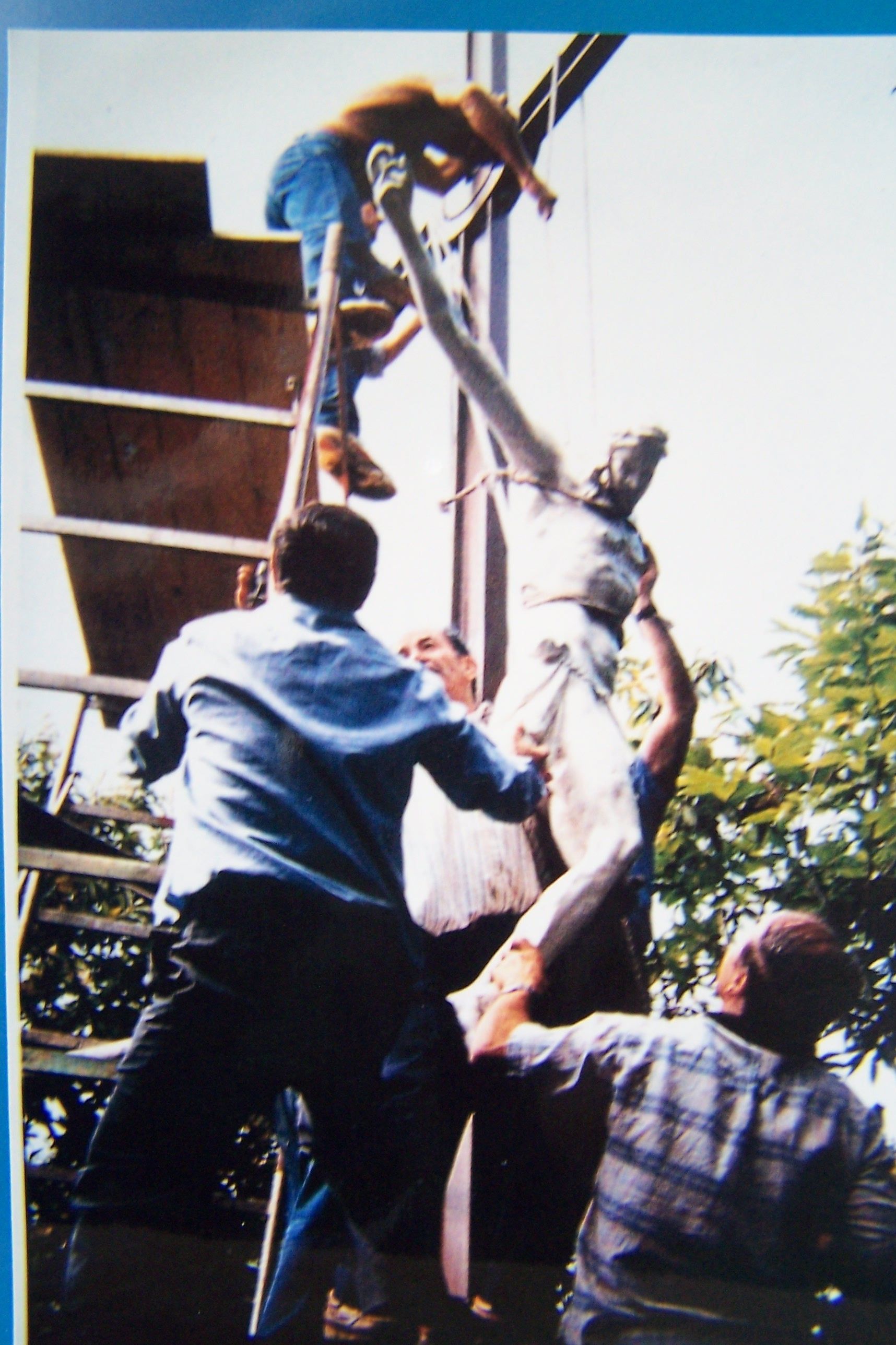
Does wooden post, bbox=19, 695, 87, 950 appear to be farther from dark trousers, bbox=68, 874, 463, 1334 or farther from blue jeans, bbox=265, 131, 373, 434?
blue jeans, bbox=265, 131, 373, 434

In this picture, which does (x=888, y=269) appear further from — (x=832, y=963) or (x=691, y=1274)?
(x=691, y=1274)

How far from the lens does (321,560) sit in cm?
200

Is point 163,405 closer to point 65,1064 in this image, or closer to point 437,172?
point 437,172

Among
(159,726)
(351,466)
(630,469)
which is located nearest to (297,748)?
(159,726)

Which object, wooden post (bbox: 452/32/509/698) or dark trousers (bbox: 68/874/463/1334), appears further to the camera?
wooden post (bbox: 452/32/509/698)

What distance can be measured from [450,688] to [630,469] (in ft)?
1.65

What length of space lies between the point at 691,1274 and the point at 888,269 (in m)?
1.69

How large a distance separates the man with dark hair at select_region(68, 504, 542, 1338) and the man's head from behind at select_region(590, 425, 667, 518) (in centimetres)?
48

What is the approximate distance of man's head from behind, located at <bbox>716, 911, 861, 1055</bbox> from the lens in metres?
1.83

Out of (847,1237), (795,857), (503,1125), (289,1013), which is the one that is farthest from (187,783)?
(847,1237)

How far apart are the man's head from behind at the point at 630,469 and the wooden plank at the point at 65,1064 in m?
1.22

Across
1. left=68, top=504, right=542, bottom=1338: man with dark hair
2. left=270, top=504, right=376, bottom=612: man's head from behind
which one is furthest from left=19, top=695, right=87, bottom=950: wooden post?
left=270, top=504, right=376, bottom=612: man's head from behind

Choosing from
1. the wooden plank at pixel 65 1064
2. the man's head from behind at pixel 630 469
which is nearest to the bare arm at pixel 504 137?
the man's head from behind at pixel 630 469

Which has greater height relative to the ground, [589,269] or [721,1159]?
[589,269]
